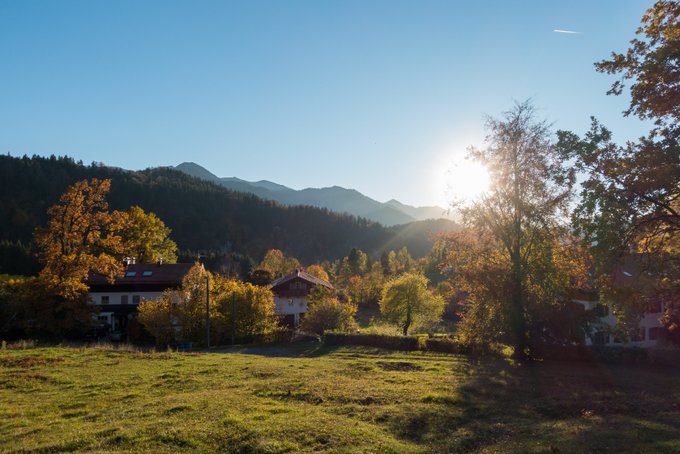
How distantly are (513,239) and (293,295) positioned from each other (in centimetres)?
4415

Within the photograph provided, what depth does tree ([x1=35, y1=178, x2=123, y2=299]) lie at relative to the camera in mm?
42750

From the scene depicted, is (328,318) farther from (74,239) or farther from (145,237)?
(145,237)

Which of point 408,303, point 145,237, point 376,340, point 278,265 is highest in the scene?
point 145,237

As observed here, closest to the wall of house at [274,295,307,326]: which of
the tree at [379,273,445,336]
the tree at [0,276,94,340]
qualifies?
the tree at [379,273,445,336]

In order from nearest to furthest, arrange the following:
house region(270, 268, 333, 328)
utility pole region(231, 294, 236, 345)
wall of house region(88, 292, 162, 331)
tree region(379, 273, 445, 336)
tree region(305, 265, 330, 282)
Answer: utility pole region(231, 294, 236, 345)
tree region(379, 273, 445, 336)
wall of house region(88, 292, 162, 331)
house region(270, 268, 333, 328)
tree region(305, 265, 330, 282)

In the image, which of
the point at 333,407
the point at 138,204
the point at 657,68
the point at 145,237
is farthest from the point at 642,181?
the point at 138,204

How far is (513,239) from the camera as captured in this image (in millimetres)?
28219

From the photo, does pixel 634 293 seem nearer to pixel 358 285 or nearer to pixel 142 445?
pixel 142 445

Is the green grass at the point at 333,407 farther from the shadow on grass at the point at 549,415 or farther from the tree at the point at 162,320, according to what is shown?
the tree at the point at 162,320

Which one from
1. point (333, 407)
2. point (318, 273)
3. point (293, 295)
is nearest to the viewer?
point (333, 407)

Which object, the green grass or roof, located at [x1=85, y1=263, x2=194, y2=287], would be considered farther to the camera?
roof, located at [x1=85, y1=263, x2=194, y2=287]

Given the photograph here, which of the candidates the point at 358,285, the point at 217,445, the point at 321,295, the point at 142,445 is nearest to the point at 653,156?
the point at 217,445

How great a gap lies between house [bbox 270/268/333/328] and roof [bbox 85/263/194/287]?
13.5 metres

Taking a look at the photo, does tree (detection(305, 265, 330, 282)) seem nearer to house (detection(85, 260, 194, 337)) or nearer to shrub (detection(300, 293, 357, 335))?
house (detection(85, 260, 194, 337))
